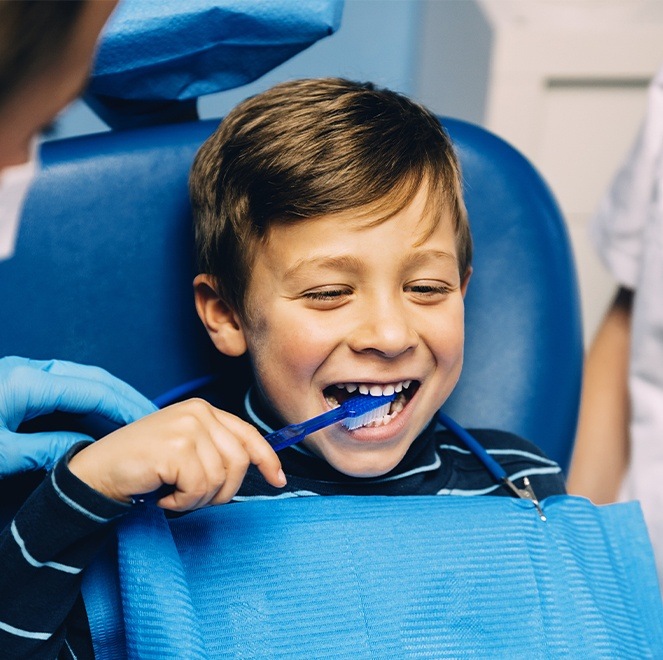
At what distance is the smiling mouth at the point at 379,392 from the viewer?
0.88 meters

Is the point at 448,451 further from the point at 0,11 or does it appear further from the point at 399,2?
the point at 399,2

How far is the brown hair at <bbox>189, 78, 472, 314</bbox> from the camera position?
0.88 m

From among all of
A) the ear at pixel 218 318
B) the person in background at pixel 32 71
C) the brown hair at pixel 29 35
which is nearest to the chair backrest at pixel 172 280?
the ear at pixel 218 318

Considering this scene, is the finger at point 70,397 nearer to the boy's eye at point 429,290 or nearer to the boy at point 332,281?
the boy at point 332,281

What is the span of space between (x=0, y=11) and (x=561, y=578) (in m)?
0.64

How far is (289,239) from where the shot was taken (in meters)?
0.87

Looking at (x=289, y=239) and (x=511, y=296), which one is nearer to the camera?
(x=289, y=239)

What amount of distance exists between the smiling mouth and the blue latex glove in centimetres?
16

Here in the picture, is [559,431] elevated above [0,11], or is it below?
below

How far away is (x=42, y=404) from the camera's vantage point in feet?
2.73

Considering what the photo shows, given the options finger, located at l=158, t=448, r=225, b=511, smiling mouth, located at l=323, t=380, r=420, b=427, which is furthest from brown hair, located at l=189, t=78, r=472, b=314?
finger, located at l=158, t=448, r=225, b=511

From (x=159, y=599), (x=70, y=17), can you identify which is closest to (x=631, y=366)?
(x=159, y=599)

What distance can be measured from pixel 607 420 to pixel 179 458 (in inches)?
27.0

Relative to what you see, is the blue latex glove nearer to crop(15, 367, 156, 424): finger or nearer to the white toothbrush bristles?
crop(15, 367, 156, 424): finger
